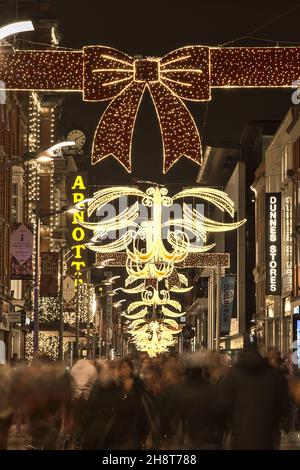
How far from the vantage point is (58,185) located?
3858 inches

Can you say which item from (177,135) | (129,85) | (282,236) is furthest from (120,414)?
(282,236)

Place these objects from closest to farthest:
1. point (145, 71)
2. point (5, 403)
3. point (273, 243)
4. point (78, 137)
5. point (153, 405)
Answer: point (153, 405) → point (5, 403) → point (145, 71) → point (273, 243) → point (78, 137)

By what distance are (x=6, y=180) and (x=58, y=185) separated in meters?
42.1

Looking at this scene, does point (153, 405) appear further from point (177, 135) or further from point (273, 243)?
point (273, 243)

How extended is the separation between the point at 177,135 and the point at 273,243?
50878 mm

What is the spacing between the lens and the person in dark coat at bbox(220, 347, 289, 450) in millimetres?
13203

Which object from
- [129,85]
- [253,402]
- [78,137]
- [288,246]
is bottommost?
[253,402]

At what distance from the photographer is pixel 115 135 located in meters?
21.3

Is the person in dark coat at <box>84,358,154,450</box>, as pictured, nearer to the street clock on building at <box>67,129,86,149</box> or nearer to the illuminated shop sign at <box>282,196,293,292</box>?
the illuminated shop sign at <box>282,196,293,292</box>

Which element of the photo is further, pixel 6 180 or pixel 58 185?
pixel 58 185

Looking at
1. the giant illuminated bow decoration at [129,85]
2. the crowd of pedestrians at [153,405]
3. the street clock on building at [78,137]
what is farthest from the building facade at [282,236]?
the crowd of pedestrians at [153,405]

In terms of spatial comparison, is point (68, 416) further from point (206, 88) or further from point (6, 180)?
point (6, 180)
